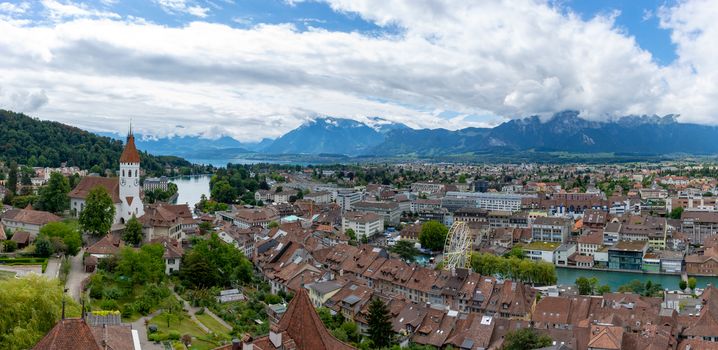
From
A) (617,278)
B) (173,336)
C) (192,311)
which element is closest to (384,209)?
(617,278)

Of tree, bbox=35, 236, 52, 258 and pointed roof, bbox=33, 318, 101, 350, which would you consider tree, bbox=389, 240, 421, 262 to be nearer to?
tree, bbox=35, 236, 52, 258

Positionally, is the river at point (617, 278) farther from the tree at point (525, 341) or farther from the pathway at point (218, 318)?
the pathway at point (218, 318)

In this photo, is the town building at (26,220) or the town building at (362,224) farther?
the town building at (362,224)

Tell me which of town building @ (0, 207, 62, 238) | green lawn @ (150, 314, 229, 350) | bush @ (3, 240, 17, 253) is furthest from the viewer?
town building @ (0, 207, 62, 238)

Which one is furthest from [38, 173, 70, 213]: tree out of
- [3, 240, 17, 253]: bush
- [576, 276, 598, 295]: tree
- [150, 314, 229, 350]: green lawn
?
[576, 276, 598, 295]: tree

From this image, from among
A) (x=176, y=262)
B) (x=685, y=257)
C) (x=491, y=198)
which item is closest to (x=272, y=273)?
(x=176, y=262)

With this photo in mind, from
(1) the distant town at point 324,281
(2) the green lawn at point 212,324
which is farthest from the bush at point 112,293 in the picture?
(2) the green lawn at point 212,324

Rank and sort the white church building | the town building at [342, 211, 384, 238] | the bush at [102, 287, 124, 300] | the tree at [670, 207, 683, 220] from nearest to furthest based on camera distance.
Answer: the bush at [102, 287, 124, 300]
the white church building
the town building at [342, 211, 384, 238]
the tree at [670, 207, 683, 220]
